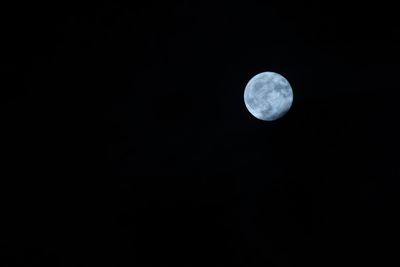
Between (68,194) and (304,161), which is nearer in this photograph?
(68,194)

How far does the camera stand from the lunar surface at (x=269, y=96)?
550 centimetres

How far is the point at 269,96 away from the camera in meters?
5.50

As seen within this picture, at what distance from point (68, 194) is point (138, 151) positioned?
153 cm

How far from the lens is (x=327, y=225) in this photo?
19.3 feet

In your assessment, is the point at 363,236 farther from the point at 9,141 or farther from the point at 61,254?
the point at 9,141

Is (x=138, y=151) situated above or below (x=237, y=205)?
above

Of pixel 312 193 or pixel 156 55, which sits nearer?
pixel 156 55

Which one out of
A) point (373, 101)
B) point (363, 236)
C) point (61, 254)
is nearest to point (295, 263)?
point (363, 236)

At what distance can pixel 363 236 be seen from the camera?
18.7 feet

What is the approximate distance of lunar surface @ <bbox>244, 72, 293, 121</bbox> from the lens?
5496 mm

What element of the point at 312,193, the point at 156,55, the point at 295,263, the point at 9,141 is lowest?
the point at 295,263

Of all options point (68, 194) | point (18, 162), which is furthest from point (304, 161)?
point (18, 162)

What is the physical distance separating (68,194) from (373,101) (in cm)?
613

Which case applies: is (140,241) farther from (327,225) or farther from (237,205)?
(327,225)
